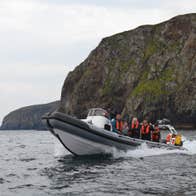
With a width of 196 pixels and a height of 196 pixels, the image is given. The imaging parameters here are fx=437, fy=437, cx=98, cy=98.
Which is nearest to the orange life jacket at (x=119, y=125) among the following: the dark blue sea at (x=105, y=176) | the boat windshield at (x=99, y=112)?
the boat windshield at (x=99, y=112)

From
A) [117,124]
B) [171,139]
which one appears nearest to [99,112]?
[117,124]

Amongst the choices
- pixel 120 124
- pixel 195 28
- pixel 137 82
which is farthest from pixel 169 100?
pixel 120 124

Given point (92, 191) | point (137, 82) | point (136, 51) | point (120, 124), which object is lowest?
point (92, 191)

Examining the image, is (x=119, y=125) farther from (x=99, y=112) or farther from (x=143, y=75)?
(x=143, y=75)

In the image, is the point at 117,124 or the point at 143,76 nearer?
the point at 117,124

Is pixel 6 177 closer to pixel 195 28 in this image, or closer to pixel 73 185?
pixel 73 185

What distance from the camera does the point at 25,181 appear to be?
13.4 m

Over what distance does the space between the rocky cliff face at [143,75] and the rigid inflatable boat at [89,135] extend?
55.6 m

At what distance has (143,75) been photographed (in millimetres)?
98062

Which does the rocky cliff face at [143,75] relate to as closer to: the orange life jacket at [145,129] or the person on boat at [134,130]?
the orange life jacket at [145,129]

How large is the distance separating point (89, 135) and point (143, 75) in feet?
262

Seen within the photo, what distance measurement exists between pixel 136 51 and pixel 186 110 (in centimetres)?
3396

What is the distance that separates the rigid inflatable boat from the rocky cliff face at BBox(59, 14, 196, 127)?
182 ft

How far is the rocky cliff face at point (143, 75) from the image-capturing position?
3226 inches
